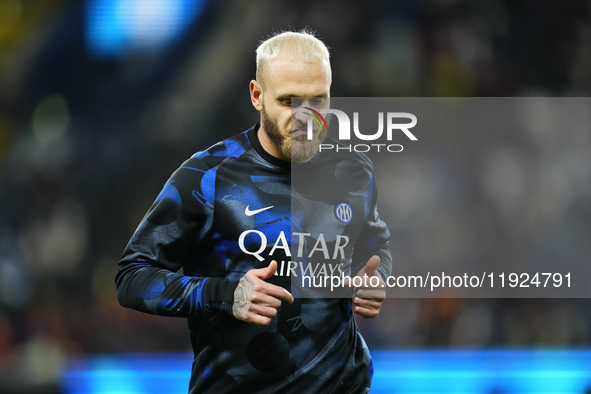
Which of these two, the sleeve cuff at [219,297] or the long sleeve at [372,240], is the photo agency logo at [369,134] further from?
the sleeve cuff at [219,297]

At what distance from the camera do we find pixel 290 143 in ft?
5.14

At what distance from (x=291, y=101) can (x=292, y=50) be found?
15cm

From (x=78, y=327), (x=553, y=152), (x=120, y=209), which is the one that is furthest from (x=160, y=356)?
(x=553, y=152)

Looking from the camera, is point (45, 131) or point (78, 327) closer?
point (78, 327)

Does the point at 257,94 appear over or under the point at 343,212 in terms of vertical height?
over

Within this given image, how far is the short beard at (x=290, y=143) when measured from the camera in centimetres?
157

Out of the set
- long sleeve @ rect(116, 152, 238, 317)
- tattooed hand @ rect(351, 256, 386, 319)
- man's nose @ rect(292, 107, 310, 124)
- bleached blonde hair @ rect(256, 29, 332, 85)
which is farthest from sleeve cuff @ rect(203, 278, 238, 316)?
bleached blonde hair @ rect(256, 29, 332, 85)

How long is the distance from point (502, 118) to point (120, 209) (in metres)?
2.69

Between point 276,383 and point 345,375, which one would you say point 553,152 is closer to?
point 345,375

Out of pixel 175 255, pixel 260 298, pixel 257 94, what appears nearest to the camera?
pixel 260 298

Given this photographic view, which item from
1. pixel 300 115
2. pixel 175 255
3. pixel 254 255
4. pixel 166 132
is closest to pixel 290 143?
pixel 300 115

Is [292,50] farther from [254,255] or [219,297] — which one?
[219,297]

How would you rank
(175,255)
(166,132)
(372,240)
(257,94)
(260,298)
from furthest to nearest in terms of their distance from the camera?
(166,132), (372,240), (257,94), (175,255), (260,298)

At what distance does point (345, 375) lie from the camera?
1604 millimetres
